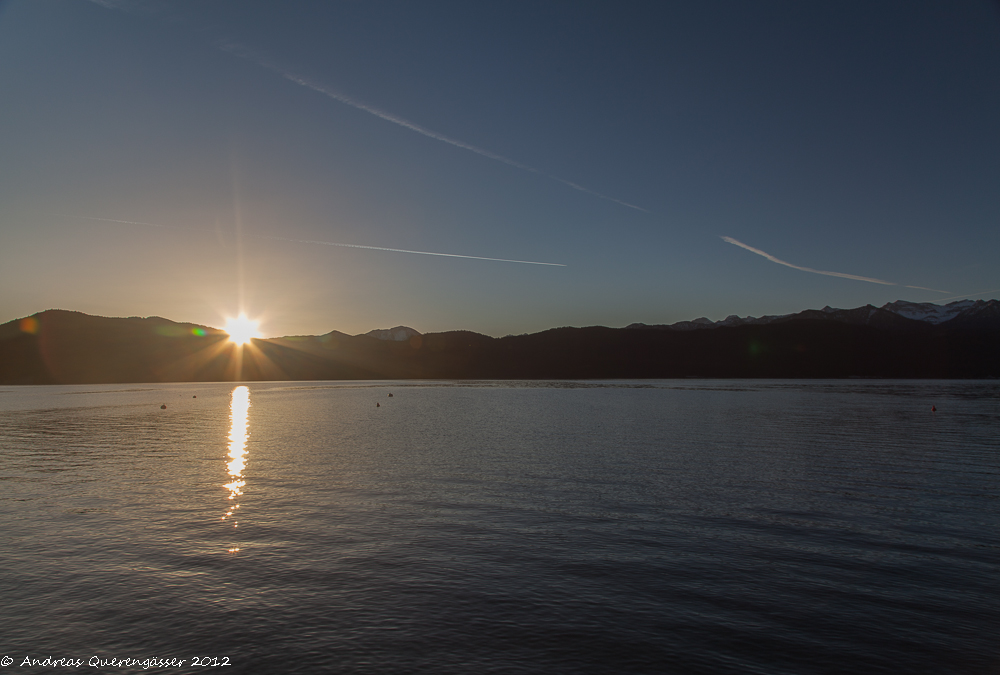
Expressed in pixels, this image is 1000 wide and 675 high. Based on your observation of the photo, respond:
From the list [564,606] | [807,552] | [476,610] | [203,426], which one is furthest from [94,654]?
[203,426]

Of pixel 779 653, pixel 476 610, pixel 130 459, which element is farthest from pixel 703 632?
pixel 130 459

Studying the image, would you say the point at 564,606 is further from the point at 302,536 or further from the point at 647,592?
the point at 302,536

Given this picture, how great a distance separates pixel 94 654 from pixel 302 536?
767cm

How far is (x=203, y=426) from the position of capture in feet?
209

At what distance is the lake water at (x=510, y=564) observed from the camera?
10836mm

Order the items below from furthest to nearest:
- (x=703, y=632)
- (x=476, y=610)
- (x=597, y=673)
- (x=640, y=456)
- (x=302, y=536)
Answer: (x=640, y=456) → (x=302, y=536) → (x=476, y=610) → (x=703, y=632) → (x=597, y=673)

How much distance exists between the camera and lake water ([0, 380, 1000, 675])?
1084 cm

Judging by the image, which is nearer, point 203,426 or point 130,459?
point 130,459

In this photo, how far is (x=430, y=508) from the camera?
22.3 meters

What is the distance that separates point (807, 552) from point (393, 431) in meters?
42.3

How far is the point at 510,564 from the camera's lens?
15531 mm

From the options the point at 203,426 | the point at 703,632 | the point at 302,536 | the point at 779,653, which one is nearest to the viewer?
the point at 779,653

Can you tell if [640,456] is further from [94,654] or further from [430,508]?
[94,654]

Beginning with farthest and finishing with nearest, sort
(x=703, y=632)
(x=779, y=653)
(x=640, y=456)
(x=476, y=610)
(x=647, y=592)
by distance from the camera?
1. (x=640, y=456)
2. (x=647, y=592)
3. (x=476, y=610)
4. (x=703, y=632)
5. (x=779, y=653)
